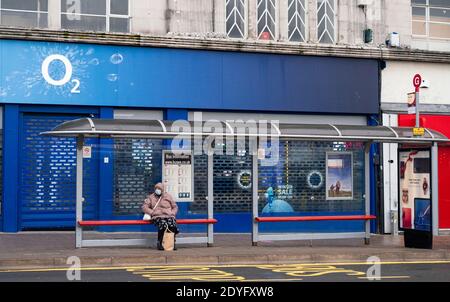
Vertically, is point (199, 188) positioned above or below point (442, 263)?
above

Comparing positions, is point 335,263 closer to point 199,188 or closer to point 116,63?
point 199,188

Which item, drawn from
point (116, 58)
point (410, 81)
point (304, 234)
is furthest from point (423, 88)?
point (116, 58)

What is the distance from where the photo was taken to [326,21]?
22.2 m

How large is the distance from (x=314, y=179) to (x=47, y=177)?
21.8ft

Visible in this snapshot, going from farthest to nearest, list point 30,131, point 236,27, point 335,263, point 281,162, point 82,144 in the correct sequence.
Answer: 1. point 236,27
2. point 30,131
3. point 281,162
4. point 82,144
5. point 335,263

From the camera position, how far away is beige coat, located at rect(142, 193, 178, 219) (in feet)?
53.5

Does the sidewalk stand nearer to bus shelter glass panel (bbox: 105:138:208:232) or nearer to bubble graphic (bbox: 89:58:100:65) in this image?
bus shelter glass panel (bbox: 105:138:208:232)

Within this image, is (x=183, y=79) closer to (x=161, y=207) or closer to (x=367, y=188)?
(x=161, y=207)

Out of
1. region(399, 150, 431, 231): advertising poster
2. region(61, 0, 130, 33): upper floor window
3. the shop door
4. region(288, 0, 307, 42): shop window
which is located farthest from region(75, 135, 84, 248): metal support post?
region(288, 0, 307, 42): shop window

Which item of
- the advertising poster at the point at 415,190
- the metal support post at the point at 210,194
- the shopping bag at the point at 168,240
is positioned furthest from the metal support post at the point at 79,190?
the advertising poster at the point at 415,190

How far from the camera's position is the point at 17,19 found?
19750mm

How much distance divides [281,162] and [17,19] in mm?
7600

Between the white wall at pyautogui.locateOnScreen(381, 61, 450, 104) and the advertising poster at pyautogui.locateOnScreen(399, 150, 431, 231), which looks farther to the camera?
the white wall at pyautogui.locateOnScreen(381, 61, 450, 104)
